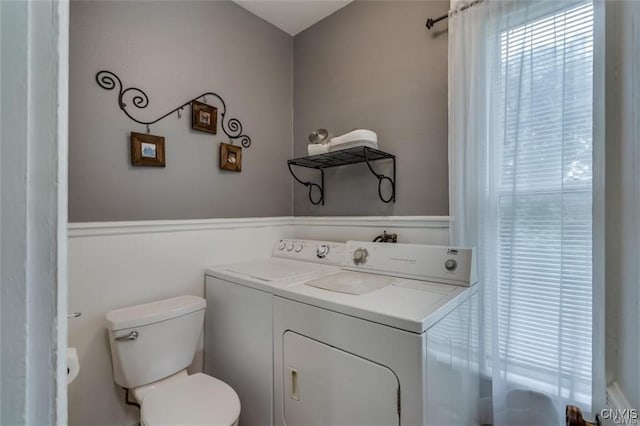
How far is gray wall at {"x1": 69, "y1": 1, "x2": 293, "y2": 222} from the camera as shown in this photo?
1388 mm

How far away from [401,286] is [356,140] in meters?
0.88

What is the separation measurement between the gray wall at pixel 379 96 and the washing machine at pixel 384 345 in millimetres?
493

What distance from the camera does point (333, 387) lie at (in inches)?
43.1

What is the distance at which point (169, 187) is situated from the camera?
167 centimetres

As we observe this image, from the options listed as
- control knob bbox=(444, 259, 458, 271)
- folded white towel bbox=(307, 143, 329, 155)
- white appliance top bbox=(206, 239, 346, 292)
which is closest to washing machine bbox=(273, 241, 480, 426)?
control knob bbox=(444, 259, 458, 271)

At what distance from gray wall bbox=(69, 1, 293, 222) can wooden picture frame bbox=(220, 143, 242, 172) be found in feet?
0.14

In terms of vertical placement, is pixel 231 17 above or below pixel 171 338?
above

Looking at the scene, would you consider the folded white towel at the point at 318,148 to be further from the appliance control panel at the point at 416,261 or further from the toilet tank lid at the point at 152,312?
the toilet tank lid at the point at 152,312

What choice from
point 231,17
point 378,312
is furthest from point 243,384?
point 231,17

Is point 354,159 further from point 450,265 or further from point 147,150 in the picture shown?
point 147,150

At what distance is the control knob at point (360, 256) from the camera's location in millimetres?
1670

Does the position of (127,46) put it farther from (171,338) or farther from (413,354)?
(413,354)

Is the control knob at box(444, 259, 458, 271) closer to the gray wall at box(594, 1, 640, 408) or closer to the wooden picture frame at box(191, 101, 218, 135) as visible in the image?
the gray wall at box(594, 1, 640, 408)

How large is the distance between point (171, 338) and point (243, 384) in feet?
1.47
